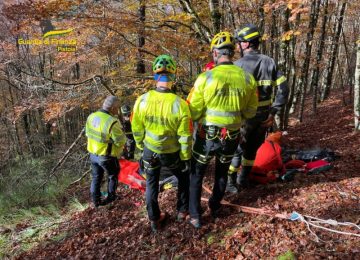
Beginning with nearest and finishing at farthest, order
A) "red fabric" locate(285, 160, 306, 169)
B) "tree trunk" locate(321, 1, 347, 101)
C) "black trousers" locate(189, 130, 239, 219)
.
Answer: "black trousers" locate(189, 130, 239, 219)
"red fabric" locate(285, 160, 306, 169)
"tree trunk" locate(321, 1, 347, 101)

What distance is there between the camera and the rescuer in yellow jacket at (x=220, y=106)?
11.2 ft

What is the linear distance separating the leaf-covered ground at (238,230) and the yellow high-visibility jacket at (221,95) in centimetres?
137

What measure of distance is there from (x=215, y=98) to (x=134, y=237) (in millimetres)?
2422

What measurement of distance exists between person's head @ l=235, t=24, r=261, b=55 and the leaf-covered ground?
224 centimetres

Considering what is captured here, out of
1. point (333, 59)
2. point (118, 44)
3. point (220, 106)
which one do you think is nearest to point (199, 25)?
point (118, 44)

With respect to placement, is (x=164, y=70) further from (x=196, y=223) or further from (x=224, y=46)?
(x=196, y=223)

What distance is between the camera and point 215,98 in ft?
11.2

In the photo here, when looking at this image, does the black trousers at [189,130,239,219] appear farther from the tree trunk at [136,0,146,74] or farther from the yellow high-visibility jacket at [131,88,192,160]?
the tree trunk at [136,0,146,74]

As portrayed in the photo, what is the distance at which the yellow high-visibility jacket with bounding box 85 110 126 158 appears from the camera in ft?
17.2

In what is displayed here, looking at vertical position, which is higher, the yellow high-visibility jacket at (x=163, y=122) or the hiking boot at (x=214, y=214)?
the yellow high-visibility jacket at (x=163, y=122)

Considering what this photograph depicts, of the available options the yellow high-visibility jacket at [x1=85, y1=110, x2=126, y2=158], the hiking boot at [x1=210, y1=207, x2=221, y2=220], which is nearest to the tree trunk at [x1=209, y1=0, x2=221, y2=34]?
the yellow high-visibility jacket at [x1=85, y1=110, x2=126, y2=158]

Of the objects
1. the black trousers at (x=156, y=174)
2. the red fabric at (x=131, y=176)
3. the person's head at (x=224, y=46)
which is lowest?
the red fabric at (x=131, y=176)

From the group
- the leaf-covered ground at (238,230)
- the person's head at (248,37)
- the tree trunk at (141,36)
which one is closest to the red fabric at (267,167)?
the leaf-covered ground at (238,230)

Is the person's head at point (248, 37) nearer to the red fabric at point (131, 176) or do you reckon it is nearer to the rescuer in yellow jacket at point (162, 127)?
the rescuer in yellow jacket at point (162, 127)
